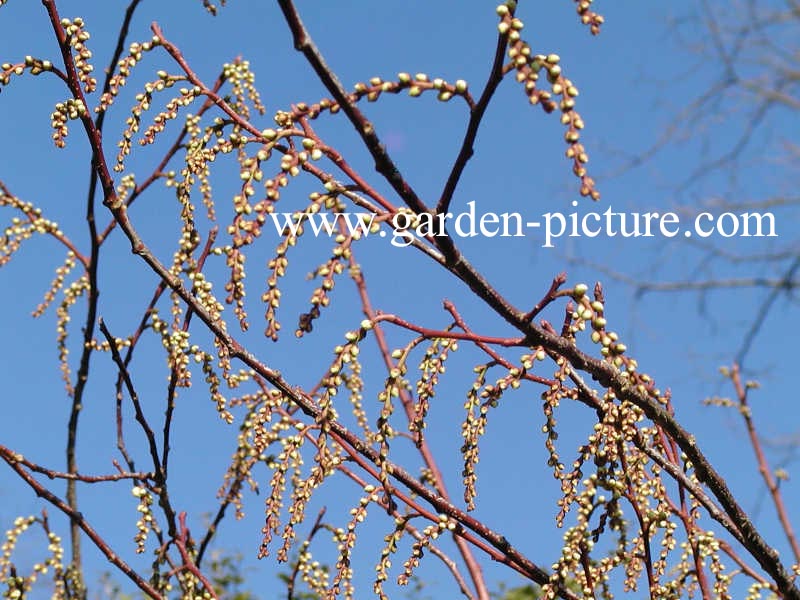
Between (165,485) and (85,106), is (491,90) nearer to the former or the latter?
(85,106)

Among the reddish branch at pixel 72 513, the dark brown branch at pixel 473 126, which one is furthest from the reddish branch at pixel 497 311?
the reddish branch at pixel 72 513

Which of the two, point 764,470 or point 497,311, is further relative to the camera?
point 764,470

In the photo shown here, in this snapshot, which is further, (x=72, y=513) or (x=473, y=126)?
(x=72, y=513)

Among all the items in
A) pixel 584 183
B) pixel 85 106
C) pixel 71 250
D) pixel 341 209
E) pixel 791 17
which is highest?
pixel 791 17

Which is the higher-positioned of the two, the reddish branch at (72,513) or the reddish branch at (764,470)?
the reddish branch at (764,470)

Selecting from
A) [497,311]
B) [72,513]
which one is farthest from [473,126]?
[72,513]

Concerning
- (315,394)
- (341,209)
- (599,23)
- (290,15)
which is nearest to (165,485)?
(315,394)

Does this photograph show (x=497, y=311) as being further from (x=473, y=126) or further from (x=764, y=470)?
(x=764, y=470)

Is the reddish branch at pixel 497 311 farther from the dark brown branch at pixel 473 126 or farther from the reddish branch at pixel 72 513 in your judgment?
the reddish branch at pixel 72 513

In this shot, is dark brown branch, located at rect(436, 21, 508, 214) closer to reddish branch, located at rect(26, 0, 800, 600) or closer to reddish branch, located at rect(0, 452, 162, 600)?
reddish branch, located at rect(26, 0, 800, 600)

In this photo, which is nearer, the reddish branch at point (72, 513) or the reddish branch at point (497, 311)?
the reddish branch at point (497, 311)

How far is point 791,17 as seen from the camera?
13.7 m

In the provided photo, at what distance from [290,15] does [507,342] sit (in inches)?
29.2

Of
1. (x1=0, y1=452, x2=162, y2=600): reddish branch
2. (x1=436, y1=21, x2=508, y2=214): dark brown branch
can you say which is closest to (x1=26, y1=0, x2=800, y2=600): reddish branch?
(x1=436, y1=21, x2=508, y2=214): dark brown branch
